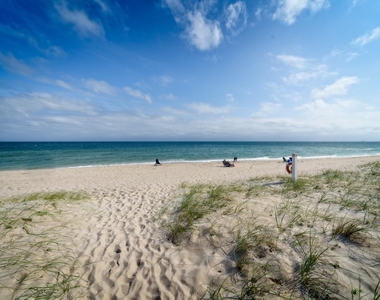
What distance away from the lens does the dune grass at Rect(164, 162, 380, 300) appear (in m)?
2.00

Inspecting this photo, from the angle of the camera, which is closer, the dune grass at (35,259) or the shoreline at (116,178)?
the dune grass at (35,259)

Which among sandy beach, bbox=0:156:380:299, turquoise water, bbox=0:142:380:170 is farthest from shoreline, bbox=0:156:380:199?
turquoise water, bbox=0:142:380:170

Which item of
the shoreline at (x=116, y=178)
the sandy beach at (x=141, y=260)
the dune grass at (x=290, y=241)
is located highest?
the dune grass at (x=290, y=241)

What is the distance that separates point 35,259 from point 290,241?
4.33m

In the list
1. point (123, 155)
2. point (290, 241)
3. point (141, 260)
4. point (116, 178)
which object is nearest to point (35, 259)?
point (141, 260)

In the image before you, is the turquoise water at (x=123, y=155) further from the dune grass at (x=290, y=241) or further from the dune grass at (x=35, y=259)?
the dune grass at (x=290, y=241)

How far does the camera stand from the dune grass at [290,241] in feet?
6.57

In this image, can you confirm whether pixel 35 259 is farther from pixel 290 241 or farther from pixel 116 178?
pixel 116 178

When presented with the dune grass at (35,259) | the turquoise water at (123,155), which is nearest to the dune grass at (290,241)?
the dune grass at (35,259)

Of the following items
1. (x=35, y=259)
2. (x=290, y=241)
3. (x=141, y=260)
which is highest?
(x=290, y=241)

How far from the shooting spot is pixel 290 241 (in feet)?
9.21

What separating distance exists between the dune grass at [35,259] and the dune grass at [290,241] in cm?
179

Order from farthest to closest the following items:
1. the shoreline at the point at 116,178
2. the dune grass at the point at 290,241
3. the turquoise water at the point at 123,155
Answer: the turquoise water at the point at 123,155
the shoreline at the point at 116,178
the dune grass at the point at 290,241

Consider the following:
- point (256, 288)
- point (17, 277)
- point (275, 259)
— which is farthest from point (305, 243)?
point (17, 277)
